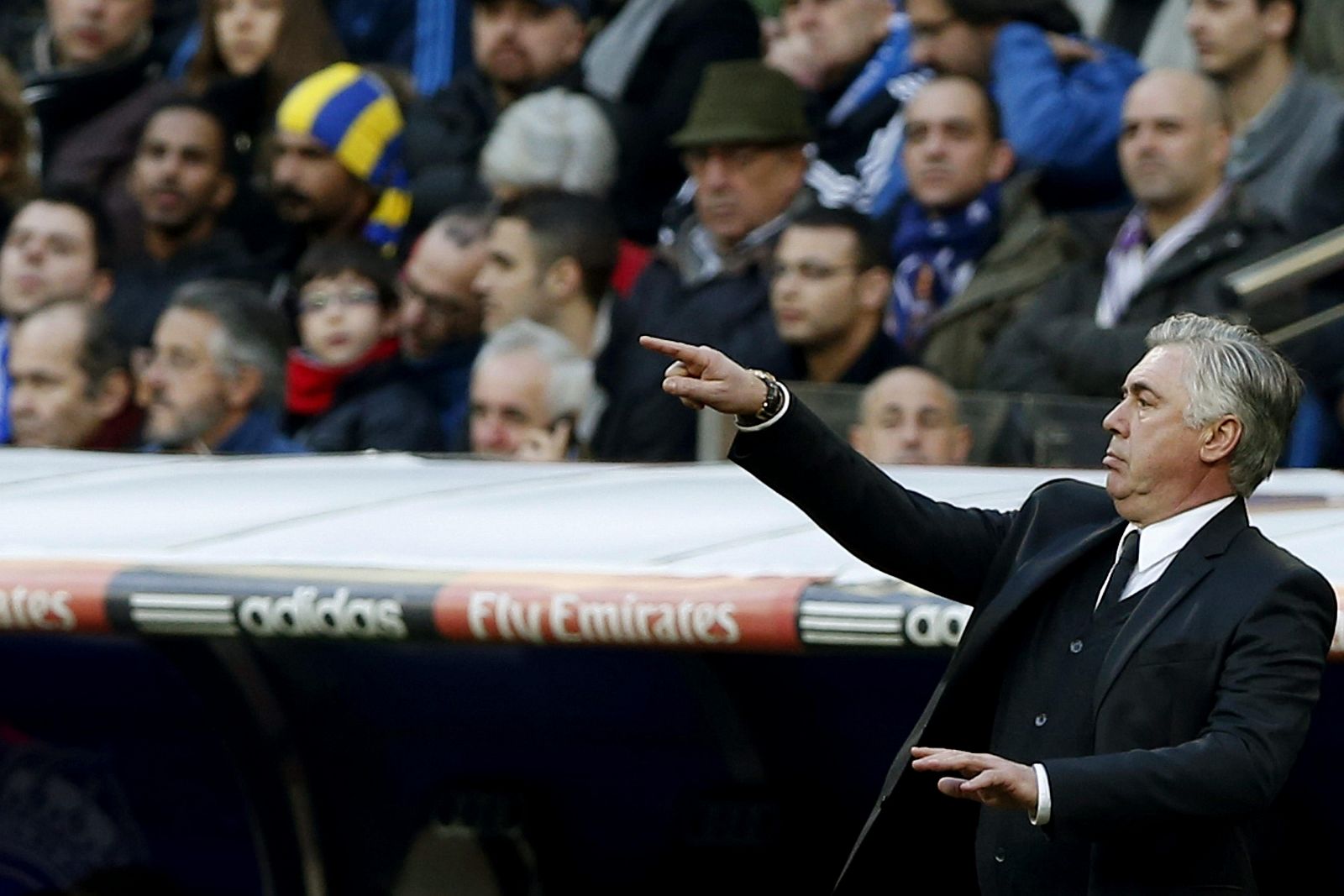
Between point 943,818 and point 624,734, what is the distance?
1.89 meters

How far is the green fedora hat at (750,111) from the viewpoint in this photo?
697 centimetres

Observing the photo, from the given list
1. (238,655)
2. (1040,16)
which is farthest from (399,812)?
(1040,16)

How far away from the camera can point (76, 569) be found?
4.55 metres

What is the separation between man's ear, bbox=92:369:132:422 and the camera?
7.64 metres

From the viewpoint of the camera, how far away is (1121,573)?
10.7 feet

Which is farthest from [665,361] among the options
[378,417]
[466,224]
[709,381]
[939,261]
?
[709,381]

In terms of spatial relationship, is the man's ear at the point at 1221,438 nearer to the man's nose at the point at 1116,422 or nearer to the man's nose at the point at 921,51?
the man's nose at the point at 1116,422

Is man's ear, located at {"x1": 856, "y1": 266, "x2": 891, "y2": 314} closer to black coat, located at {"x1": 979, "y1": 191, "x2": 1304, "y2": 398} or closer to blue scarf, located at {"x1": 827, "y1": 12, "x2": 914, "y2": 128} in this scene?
black coat, located at {"x1": 979, "y1": 191, "x2": 1304, "y2": 398}

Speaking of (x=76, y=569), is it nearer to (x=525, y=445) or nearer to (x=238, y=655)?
(x=238, y=655)

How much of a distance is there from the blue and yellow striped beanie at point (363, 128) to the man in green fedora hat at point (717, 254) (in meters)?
1.24

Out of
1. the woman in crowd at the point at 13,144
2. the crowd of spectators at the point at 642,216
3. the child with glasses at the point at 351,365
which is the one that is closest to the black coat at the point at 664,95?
the crowd of spectators at the point at 642,216

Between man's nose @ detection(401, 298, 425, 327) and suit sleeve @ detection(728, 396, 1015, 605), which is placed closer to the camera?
suit sleeve @ detection(728, 396, 1015, 605)

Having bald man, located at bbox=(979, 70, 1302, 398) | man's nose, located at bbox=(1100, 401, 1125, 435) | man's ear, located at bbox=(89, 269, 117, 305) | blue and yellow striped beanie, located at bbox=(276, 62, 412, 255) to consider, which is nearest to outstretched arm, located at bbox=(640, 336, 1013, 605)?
man's nose, located at bbox=(1100, 401, 1125, 435)

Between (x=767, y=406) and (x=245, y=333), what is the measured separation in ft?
14.2
